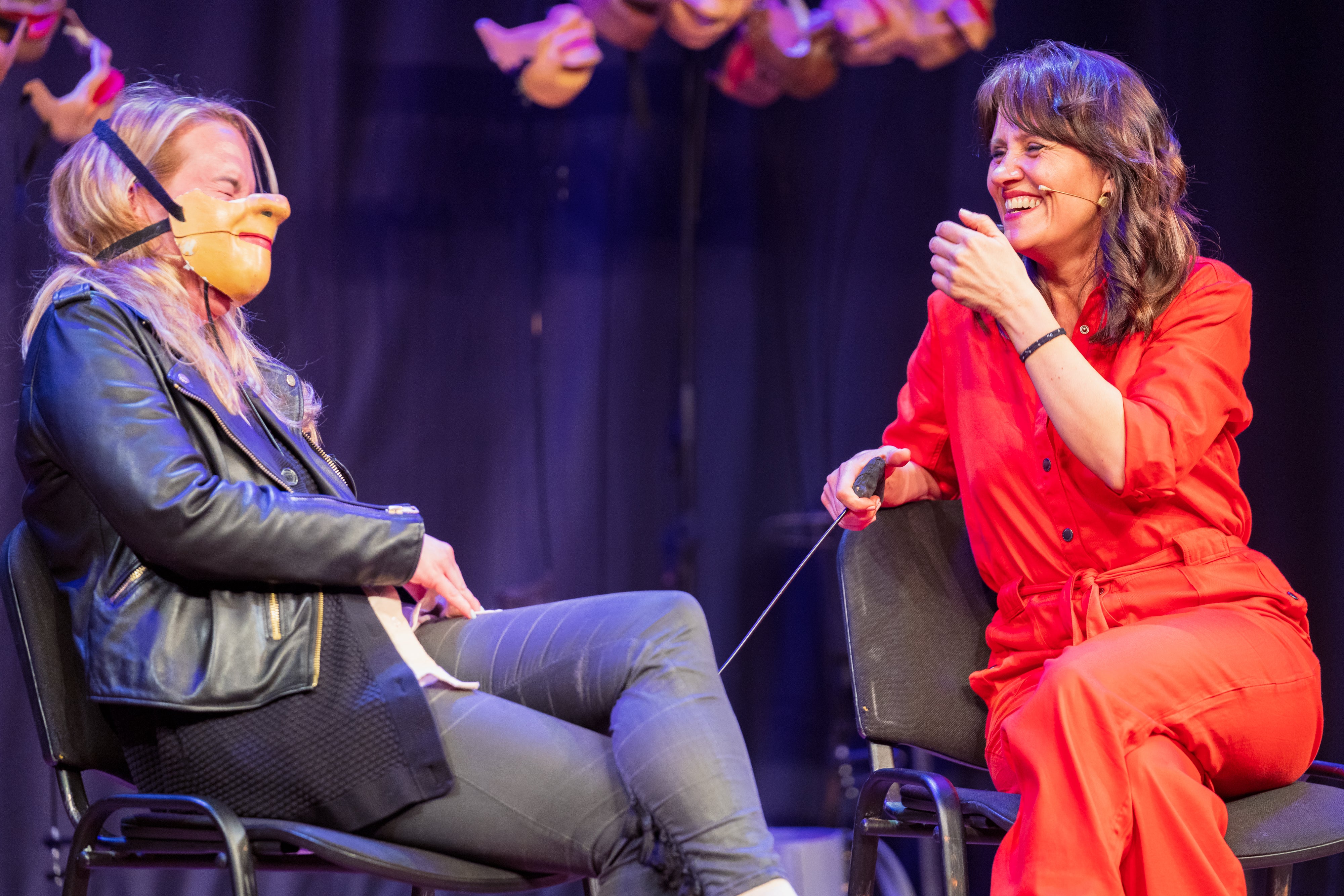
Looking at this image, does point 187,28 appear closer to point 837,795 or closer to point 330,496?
point 330,496

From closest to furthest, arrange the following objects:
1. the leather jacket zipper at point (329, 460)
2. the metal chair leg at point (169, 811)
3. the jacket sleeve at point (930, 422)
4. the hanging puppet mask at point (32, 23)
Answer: the metal chair leg at point (169, 811)
the leather jacket zipper at point (329, 460)
the jacket sleeve at point (930, 422)
the hanging puppet mask at point (32, 23)

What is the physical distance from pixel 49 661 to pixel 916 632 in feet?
3.79

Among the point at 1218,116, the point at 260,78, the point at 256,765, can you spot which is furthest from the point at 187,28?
the point at 1218,116

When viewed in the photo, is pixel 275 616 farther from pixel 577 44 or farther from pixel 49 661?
pixel 577 44

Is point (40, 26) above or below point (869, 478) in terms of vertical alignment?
above

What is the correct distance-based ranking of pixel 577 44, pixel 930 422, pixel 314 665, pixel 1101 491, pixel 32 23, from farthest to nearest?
1. pixel 577 44
2. pixel 32 23
3. pixel 930 422
4. pixel 1101 491
5. pixel 314 665

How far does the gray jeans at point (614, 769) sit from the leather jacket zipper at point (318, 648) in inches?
5.4

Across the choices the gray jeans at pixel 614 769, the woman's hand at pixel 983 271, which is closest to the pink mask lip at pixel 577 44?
the woman's hand at pixel 983 271

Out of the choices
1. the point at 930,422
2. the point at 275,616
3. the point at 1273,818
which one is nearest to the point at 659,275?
the point at 930,422

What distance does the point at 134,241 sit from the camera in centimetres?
166

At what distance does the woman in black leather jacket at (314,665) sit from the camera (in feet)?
4.47

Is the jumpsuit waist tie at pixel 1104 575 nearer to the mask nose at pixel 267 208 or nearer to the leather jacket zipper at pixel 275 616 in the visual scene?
the leather jacket zipper at pixel 275 616

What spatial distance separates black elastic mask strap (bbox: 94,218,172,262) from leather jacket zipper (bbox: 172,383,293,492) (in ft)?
0.89

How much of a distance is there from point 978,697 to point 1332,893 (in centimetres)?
139
